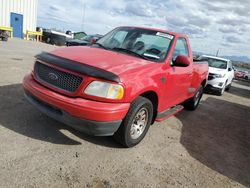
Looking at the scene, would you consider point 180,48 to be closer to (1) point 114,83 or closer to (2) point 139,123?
(2) point 139,123

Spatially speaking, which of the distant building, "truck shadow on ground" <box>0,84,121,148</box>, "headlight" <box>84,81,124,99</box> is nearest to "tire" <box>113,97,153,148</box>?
"truck shadow on ground" <box>0,84,121,148</box>

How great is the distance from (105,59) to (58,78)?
2.55 ft

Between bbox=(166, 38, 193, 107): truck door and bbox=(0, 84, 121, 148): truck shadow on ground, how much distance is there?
1.51m

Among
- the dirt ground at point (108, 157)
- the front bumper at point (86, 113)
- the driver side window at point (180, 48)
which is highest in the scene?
the driver side window at point (180, 48)

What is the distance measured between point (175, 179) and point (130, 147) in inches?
36.6

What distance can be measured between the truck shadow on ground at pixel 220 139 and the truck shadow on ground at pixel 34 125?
5.24 feet

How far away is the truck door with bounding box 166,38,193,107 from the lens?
193 inches

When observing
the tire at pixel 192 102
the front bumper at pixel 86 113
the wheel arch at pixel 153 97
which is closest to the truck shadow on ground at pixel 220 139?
the tire at pixel 192 102

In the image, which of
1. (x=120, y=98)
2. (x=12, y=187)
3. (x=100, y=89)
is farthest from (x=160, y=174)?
(x=12, y=187)

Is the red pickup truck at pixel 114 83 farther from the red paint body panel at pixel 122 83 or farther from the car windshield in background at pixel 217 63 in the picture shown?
the car windshield in background at pixel 217 63

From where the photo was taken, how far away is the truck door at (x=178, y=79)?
16.1 feet

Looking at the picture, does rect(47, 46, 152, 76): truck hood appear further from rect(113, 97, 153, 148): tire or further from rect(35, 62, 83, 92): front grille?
rect(113, 97, 153, 148): tire

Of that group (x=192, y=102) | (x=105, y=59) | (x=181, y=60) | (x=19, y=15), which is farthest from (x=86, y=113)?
(x=19, y=15)

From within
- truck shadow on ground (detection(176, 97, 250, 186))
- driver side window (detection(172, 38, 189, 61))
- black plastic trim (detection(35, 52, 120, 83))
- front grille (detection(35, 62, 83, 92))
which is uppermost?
driver side window (detection(172, 38, 189, 61))
